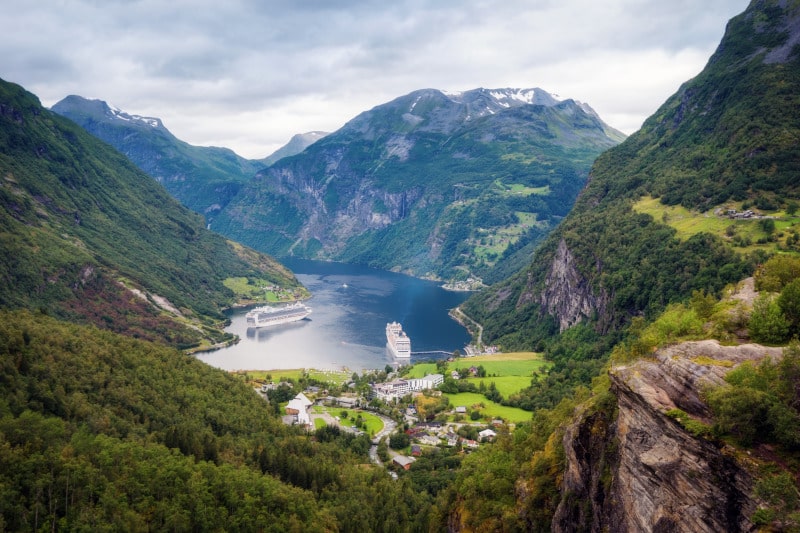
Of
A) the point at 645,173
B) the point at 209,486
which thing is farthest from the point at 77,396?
the point at 645,173

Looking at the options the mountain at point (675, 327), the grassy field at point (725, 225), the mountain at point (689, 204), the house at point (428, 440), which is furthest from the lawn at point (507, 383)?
the grassy field at point (725, 225)

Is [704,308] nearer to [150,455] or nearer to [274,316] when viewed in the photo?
[150,455]

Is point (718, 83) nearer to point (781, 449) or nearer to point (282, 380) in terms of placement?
point (282, 380)

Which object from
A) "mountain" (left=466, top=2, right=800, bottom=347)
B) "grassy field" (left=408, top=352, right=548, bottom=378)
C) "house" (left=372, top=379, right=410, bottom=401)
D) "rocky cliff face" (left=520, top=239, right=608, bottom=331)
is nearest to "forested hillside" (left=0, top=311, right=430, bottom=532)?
"house" (left=372, top=379, right=410, bottom=401)

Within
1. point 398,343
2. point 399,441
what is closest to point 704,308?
point 399,441

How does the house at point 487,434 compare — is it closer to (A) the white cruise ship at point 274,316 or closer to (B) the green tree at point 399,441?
(B) the green tree at point 399,441
